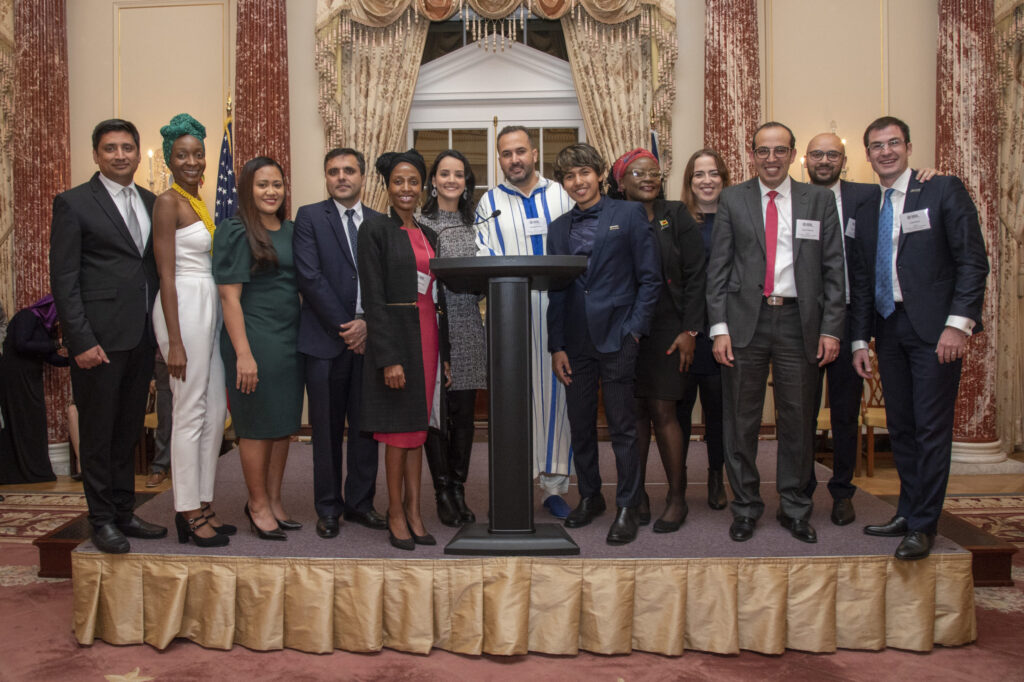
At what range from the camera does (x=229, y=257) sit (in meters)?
3.07

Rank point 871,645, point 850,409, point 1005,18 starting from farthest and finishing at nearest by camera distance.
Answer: point 1005,18 → point 850,409 → point 871,645

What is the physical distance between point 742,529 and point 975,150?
4234 millimetres

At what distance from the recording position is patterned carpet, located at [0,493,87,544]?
450cm

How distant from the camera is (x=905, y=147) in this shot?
3.16 meters

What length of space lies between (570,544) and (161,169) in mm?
4920

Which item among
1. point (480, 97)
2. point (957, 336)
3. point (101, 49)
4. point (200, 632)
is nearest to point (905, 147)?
point (957, 336)

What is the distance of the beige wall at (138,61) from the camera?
662 cm

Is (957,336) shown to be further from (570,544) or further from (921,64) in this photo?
(921,64)

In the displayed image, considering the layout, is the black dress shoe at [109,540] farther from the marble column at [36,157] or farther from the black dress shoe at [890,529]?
the marble column at [36,157]

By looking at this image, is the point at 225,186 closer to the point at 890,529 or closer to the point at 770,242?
the point at 770,242

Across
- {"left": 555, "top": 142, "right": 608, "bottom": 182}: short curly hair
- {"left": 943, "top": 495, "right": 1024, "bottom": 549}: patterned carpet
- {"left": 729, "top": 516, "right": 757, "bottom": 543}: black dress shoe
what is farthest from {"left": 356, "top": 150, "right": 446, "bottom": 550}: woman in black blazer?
{"left": 943, "top": 495, "right": 1024, "bottom": 549}: patterned carpet

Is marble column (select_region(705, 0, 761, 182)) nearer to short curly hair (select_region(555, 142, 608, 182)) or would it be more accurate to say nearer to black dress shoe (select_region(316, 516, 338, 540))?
short curly hair (select_region(555, 142, 608, 182))

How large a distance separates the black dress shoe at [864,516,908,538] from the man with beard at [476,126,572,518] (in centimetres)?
116

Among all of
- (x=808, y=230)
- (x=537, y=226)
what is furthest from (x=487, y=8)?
(x=808, y=230)
